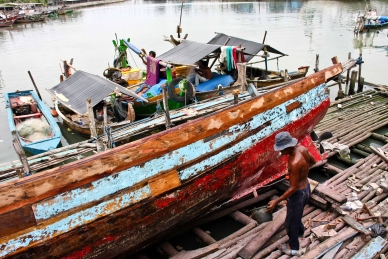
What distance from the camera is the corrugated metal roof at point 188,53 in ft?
34.7

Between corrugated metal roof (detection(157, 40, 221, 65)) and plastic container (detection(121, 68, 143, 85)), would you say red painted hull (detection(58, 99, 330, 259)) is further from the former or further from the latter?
plastic container (detection(121, 68, 143, 85))

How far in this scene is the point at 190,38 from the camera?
1171 inches

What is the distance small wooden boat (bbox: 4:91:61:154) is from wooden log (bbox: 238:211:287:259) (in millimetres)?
6733

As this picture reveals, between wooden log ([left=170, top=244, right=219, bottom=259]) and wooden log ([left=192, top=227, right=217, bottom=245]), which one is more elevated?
wooden log ([left=170, top=244, right=219, bottom=259])

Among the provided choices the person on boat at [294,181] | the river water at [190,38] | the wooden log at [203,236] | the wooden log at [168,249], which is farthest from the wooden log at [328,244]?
the river water at [190,38]

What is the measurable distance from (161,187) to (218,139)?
1.08 meters

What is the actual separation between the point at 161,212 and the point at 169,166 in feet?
2.24

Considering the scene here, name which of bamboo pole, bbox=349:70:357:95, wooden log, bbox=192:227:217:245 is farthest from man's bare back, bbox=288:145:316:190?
bamboo pole, bbox=349:70:357:95

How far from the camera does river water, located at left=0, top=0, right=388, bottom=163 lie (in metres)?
18.9

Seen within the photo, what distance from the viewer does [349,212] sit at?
4949 millimetres

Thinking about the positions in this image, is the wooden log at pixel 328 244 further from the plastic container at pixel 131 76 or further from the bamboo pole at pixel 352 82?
the plastic container at pixel 131 76

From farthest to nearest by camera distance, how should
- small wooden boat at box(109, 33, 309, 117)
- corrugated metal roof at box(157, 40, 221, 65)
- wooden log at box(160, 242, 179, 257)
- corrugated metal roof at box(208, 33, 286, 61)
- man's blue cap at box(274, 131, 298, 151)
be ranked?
corrugated metal roof at box(208, 33, 286, 61) → corrugated metal roof at box(157, 40, 221, 65) → small wooden boat at box(109, 33, 309, 117) → wooden log at box(160, 242, 179, 257) → man's blue cap at box(274, 131, 298, 151)

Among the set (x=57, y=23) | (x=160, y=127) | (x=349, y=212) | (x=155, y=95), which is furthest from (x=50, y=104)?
(x=57, y=23)

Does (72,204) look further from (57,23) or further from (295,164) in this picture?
(57,23)
